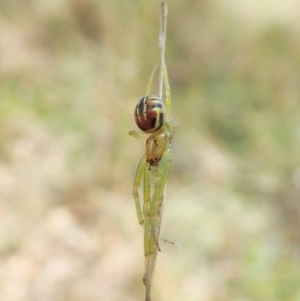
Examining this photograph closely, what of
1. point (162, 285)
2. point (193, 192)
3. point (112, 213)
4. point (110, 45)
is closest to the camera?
point (162, 285)

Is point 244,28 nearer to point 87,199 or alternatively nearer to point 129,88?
point 129,88

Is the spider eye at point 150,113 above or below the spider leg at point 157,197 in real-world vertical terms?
above

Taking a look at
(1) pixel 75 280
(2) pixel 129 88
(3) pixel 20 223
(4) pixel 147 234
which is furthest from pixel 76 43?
(4) pixel 147 234

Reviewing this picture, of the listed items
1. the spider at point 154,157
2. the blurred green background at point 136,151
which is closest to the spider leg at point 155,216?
the spider at point 154,157

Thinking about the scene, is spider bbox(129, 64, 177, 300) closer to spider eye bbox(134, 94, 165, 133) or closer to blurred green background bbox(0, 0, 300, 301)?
spider eye bbox(134, 94, 165, 133)

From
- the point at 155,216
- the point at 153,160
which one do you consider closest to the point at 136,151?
the point at 153,160

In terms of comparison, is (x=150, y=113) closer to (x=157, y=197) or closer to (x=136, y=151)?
(x=157, y=197)

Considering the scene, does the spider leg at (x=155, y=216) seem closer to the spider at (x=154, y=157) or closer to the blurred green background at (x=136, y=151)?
the spider at (x=154, y=157)
